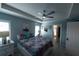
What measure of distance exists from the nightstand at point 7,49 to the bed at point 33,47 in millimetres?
111

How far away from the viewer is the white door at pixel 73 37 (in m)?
1.56

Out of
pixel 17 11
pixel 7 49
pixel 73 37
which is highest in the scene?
pixel 17 11

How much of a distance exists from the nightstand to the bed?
4.4 inches

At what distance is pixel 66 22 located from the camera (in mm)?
1600

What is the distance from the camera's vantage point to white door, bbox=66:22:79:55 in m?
1.56

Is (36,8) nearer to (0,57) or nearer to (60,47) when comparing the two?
(60,47)

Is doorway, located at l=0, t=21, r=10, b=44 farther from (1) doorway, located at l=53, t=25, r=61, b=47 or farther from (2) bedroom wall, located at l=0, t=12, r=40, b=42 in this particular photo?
(1) doorway, located at l=53, t=25, r=61, b=47

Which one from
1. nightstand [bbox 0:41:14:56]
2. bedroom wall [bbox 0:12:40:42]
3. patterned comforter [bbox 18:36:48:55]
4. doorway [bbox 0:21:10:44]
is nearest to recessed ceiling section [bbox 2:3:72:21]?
bedroom wall [bbox 0:12:40:42]

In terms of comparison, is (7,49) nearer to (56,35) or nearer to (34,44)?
(34,44)

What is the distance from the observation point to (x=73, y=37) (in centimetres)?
160

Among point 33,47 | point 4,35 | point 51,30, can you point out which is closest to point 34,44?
point 33,47

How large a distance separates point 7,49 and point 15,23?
0.43 meters

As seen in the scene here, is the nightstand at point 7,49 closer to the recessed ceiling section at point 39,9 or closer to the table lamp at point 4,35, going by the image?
the table lamp at point 4,35

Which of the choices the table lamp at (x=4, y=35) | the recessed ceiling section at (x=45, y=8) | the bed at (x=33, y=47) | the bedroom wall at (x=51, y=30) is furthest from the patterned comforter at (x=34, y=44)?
the recessed ceiling section at (x=45, y=8)
